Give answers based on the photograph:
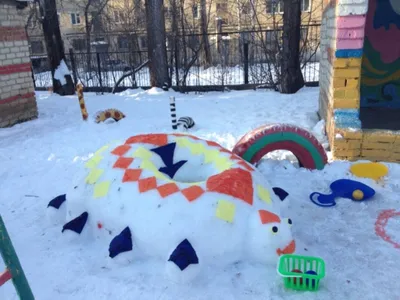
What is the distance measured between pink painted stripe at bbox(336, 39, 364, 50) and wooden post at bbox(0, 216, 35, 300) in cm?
461

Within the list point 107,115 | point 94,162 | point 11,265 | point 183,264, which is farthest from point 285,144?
point 107,115

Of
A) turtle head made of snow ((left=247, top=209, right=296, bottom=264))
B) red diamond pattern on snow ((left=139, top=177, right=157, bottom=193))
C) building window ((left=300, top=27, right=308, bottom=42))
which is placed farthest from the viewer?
building window ((left=300, top=27, right=308, bottom=42))

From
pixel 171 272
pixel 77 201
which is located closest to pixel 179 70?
pixel 77 201

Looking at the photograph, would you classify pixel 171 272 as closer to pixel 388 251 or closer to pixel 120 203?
pixel 120 203


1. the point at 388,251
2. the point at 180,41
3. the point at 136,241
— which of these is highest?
the point at 180,41

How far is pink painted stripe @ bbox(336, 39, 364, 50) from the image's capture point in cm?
514

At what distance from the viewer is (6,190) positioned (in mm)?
5133

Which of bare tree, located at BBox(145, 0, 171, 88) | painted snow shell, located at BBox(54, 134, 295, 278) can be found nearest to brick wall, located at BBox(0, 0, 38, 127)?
bare tree, located at BBox(145, 0, 171, 88)

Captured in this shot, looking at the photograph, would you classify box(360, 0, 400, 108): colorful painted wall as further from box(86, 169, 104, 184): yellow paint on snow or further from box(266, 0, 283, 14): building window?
box(266, 0, 283, 14): building window

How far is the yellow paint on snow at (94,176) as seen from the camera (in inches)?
152

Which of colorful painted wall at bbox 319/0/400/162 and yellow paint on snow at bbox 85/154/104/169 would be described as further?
colorful painted wall at bbox 319/0/400/162

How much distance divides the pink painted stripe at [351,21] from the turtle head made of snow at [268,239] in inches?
124

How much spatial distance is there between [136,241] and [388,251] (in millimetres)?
2175

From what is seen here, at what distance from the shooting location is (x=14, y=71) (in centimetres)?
923
